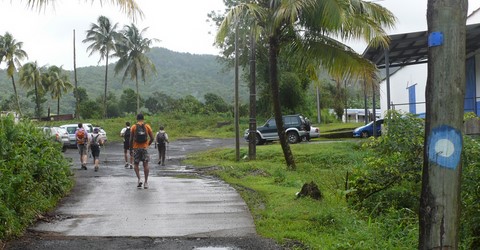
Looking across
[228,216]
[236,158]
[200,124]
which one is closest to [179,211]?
[228,216]

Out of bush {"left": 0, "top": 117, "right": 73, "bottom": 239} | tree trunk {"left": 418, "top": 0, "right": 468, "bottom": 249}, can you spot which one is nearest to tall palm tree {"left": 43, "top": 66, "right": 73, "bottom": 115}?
bush {"left": 0, "top": 117, "right": 73, "bottom": 239}

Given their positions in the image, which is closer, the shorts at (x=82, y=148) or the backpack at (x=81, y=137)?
the backpack at (x=81, y=137)

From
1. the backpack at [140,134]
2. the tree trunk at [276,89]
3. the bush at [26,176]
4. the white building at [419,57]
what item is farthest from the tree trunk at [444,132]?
the white building at [419,57]

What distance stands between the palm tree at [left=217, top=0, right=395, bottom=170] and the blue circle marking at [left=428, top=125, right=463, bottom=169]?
930 cm

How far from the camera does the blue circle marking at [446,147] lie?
→ 12.0 feet

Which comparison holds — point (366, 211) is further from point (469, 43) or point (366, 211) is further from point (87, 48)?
point (87, 48)

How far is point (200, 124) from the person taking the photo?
2093 inches

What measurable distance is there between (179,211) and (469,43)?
15656mm

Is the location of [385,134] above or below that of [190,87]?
below

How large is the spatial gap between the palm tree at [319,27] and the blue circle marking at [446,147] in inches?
366

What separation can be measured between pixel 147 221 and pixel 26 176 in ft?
6.14

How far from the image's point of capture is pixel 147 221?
8352 millimetres

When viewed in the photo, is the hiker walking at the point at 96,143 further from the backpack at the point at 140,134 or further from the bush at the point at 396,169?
the bush at the point at 396,169

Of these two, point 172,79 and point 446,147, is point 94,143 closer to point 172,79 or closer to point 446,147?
point 446,147
